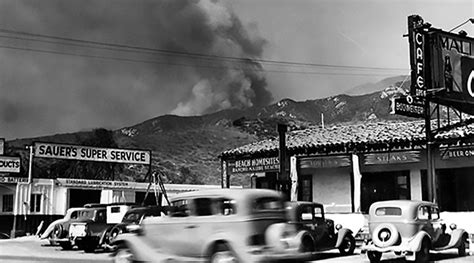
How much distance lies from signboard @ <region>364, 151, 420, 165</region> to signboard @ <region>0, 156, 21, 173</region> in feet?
35.0

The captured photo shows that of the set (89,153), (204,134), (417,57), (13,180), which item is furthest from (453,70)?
(13,180)

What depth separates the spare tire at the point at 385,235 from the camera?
10156mm

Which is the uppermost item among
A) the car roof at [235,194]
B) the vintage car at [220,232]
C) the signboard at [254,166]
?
the signboard at [254,166]

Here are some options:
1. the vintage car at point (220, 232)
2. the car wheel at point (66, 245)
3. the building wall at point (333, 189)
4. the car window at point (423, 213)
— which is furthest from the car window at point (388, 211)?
the car wheel at point (66, 245)

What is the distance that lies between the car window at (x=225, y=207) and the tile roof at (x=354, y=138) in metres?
8.29

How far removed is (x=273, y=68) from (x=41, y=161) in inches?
413

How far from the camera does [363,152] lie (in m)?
15.6

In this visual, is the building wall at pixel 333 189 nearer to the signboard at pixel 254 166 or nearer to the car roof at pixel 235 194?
the signboard at pixel 254 166

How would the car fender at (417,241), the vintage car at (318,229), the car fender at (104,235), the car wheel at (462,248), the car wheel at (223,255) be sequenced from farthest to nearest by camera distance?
the car fender at (104,235) < the car wheel at (462,248) < the vintage car at (318,229) < the car fender at (417,241) < the car wheel at (223,255)

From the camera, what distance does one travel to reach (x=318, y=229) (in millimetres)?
11242

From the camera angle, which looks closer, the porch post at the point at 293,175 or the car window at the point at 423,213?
the car window at the point at 423,213

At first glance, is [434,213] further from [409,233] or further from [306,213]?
[306,213]

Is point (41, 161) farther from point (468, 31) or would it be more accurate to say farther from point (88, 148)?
point (468, 31)

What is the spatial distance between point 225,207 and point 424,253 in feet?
15.2
